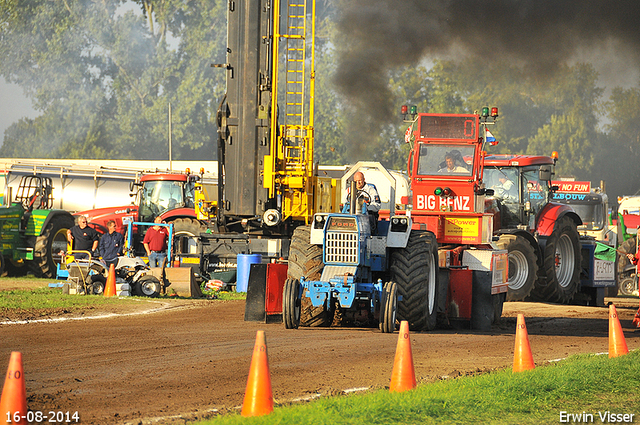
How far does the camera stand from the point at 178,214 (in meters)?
21.0

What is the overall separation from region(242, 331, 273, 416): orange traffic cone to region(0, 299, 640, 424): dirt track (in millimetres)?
589

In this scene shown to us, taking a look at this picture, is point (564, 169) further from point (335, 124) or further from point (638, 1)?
point (638, 1)

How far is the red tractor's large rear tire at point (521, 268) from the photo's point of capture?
1744cm

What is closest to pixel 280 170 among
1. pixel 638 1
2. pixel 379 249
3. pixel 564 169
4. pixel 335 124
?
pixel 379 249

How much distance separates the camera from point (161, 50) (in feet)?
208

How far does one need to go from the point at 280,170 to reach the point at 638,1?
7962mm

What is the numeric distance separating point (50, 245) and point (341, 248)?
13312 millimetres

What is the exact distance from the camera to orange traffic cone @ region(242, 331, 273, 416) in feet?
18.1

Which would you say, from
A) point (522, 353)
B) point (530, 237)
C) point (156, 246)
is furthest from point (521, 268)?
point (522, 353)

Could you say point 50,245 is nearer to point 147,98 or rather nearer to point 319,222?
point 319,222

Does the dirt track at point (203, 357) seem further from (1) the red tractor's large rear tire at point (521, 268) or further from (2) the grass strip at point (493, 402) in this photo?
(1) the red tractor's large rear tire at point (521, 268)

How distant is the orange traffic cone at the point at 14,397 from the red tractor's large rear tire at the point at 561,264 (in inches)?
582

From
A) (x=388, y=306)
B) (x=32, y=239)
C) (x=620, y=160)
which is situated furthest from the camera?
(x=620, y=160)

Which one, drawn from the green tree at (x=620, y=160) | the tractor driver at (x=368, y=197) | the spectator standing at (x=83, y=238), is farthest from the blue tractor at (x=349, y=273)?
the green tree at (x=620, y=160)
